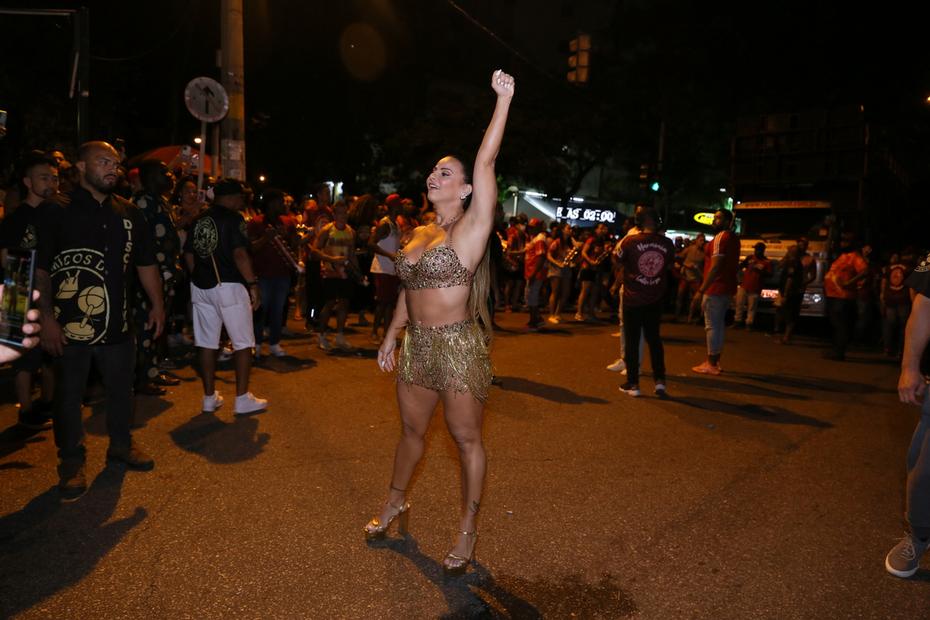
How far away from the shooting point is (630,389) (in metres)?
7.69

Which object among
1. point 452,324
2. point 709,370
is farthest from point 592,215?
point 452,324

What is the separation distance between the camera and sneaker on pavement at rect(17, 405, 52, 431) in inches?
212

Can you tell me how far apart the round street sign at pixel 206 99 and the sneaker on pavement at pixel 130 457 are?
20.4ft

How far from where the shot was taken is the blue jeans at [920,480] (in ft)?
11.8

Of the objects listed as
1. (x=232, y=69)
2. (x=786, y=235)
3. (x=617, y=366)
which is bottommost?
(x=617, y=366)

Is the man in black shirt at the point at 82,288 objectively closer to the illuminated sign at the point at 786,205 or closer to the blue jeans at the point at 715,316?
the blue jeans at the point at 715,316

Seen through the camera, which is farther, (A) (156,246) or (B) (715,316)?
(B) (715,316)

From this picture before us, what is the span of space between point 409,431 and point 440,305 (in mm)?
719

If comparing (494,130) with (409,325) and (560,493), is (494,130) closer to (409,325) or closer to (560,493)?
(409,325)

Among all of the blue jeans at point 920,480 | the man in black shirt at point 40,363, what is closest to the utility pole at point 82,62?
the man in black shirt at point 40,363

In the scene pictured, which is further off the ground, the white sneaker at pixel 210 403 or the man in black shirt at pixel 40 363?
the man in black shirt at pixel 40 363

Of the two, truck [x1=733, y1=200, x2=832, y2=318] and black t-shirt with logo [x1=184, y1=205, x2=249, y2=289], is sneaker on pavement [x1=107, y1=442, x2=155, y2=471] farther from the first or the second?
truck [x1=733, y1=200, x2=832, y2=318]

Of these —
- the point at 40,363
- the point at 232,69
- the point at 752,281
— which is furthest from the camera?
the point at 752,281

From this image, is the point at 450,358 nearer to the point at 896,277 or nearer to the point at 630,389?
the point at 630,389
